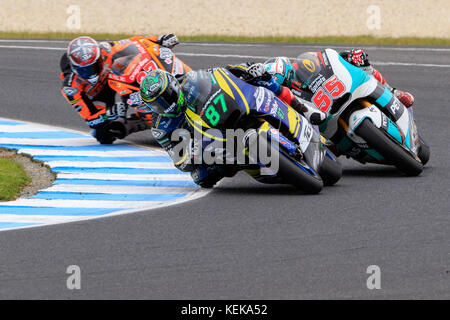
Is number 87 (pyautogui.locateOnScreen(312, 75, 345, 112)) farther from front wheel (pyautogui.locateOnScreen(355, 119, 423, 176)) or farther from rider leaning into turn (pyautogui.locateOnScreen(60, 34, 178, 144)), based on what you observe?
rider leaning into turn (pyautogui.locateOnScreen(60, 34, 178, 144))

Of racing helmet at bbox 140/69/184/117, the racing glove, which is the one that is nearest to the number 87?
racing helmet at bbox 140/69/184/117

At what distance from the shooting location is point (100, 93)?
1139 centimetres

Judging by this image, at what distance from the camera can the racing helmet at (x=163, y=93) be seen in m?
8.17

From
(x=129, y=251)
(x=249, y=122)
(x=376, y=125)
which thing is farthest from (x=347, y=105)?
(x=129, y=251)

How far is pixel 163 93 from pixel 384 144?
2.10 metres

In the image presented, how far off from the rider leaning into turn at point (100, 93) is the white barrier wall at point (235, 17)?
10.5 meters

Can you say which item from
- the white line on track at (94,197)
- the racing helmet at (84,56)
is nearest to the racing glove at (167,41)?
the racing helmet at (84,56)

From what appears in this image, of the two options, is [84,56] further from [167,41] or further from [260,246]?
[260,246]

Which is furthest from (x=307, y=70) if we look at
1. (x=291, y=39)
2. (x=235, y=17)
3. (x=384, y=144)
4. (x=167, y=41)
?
(x=235, y=17)

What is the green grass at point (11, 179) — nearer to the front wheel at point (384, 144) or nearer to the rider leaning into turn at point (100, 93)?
the rider leaning into turn at point (100, 93)

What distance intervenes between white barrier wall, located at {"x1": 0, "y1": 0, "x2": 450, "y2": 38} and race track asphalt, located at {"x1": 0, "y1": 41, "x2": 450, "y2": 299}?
1148 cm

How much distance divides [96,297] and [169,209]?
243 cm

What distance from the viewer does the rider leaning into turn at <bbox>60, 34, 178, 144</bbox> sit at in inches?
435

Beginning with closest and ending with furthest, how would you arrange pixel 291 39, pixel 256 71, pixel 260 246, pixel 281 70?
pixel 260 246, pixel 256 71, pixel 281 70, pixel 291 39
